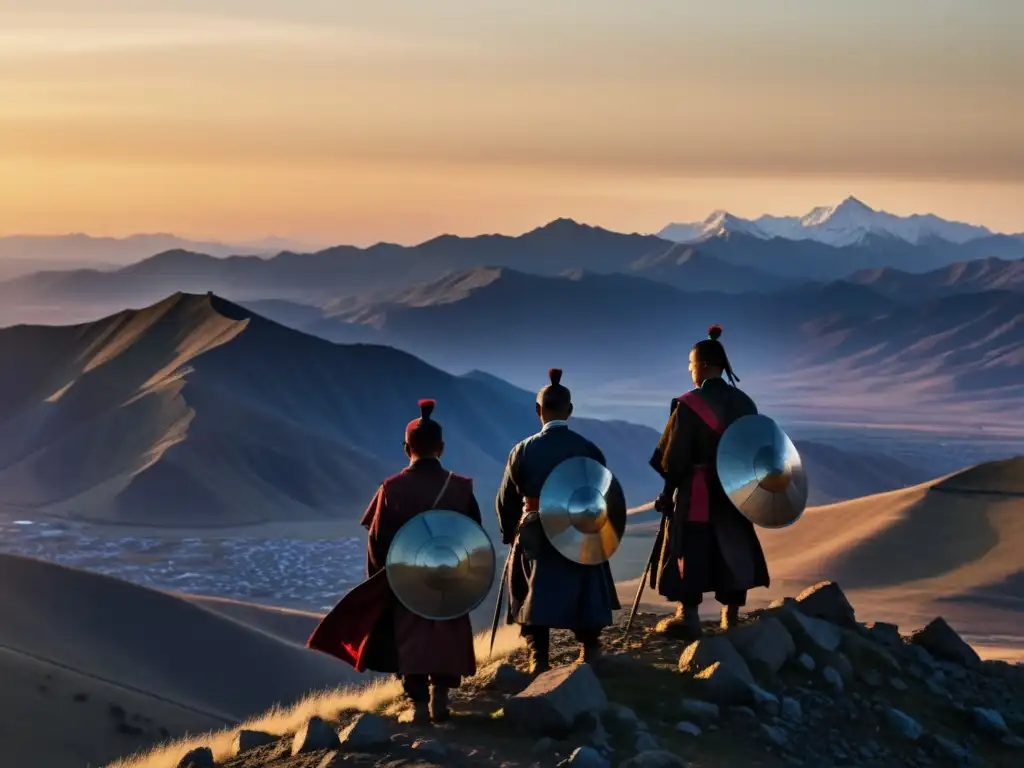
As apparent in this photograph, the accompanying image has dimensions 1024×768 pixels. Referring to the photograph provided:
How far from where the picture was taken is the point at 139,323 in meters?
99.6

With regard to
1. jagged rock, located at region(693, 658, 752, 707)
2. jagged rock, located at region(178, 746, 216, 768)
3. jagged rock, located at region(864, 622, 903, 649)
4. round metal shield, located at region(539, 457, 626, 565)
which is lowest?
jagged rock, located at region(178, 746, 216, 768)

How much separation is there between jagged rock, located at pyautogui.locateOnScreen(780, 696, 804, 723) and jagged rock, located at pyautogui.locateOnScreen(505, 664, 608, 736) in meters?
1.06

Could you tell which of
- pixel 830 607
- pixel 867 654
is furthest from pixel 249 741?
pixel 830 607

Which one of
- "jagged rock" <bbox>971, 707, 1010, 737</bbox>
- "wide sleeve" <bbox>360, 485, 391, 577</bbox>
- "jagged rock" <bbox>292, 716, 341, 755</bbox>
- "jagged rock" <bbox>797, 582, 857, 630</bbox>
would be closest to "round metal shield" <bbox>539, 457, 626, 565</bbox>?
"wide sleeve" <bbox>360, 485, 391, 577</bbox>

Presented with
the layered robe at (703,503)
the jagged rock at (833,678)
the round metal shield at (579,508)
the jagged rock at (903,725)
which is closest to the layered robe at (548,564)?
the round metal shield at (579,508)

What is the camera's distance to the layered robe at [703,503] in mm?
9531

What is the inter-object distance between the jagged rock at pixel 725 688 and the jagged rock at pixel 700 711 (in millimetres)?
94

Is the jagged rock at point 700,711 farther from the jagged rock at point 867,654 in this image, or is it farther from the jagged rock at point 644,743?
the jagged rock at point 867,654

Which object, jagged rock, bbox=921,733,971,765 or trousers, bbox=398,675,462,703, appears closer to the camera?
trousers, bbox=398,675,462,703

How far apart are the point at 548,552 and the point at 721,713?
1.31 m

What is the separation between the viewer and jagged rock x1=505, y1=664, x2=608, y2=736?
798 cm

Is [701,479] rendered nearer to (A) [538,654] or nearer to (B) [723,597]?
(B) [723,597]

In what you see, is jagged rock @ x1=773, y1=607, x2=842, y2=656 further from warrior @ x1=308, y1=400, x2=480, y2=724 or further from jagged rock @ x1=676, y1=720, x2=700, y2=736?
warrior @ x1=308, y1=400, x2=480, y2=724

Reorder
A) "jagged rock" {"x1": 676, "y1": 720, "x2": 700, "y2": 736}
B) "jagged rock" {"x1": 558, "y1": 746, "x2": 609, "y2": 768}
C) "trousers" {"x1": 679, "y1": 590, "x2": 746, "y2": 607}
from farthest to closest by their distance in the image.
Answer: "trousers" {"x1": 679, "y1": 590, "x2": 746, "y2": 607} → "jagged rock" {"x1": 676, "y1": 720, "x2": 700, "y2": 736} → "jagged rock" {"x1": 558, "y1": 746, "x2": 609, "y2": 768}
